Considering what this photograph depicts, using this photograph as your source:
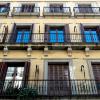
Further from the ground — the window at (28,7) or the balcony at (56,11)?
the window at (28,7)

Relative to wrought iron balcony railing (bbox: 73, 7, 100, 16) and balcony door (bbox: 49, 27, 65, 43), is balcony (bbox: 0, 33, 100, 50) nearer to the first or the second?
balcony door (bbox: 49, 27, 65, 43)

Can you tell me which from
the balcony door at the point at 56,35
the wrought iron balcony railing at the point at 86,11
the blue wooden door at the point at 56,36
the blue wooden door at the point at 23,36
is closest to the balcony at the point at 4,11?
the blue wooden door at the point at 23,36

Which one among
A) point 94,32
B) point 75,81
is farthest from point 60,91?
point 94,32

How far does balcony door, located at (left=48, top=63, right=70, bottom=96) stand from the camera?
452 inches

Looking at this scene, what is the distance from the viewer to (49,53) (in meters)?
13.6

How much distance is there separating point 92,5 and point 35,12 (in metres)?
5.30

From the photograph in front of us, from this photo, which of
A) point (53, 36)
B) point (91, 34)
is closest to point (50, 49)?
point (53, 36)

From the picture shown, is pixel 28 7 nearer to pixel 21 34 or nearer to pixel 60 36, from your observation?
pixel 21 34

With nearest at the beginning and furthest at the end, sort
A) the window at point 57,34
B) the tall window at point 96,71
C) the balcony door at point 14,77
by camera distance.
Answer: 1. the balcony door at point 14,77
2. the tall window at point 96,71
3. the window at point 57,34

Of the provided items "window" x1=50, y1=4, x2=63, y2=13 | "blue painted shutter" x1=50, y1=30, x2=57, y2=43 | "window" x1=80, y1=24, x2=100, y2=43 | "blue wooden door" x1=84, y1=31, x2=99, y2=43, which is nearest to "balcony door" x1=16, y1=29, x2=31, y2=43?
"blue painted shutter" x1=50, y1=30, x2=57, y2=43

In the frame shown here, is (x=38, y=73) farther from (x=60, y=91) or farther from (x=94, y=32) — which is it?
(x=94, y=32)

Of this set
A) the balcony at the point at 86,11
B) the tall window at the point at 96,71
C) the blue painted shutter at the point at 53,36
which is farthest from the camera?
the balcony at the point at 86,11

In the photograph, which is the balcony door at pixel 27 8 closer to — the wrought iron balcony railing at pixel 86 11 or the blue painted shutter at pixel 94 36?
the wrought iron balcony railing at pixel 86 11

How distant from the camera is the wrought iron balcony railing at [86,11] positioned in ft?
57.0
